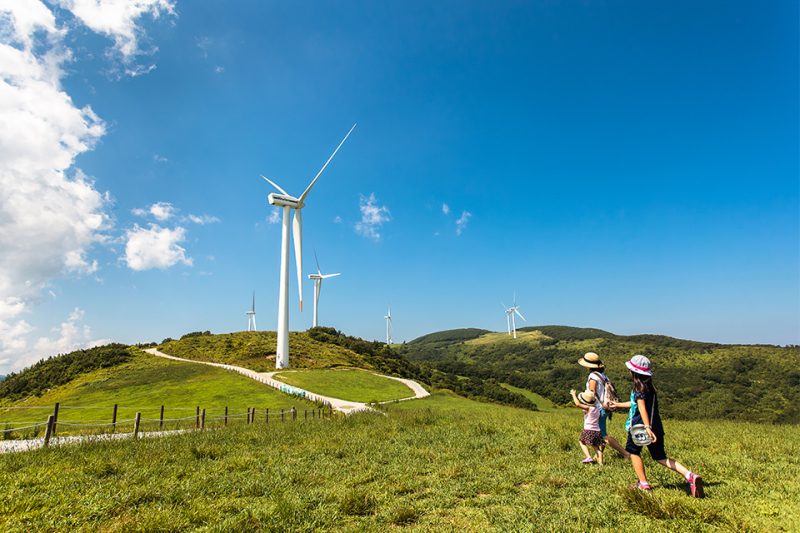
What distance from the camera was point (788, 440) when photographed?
13.0 meters

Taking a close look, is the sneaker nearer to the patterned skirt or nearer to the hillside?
the patterned skirt

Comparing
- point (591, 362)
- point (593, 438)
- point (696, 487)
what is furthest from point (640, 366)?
point (593, 438)

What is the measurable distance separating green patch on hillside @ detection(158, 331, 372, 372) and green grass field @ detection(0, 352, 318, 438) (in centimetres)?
1266

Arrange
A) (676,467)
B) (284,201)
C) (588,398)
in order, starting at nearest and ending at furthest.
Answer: (676,467) → (588,398) → (284,201)

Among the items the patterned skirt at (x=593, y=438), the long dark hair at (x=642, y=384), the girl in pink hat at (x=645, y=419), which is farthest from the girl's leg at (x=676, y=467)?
the patterned skirt at (x=593, y=438)

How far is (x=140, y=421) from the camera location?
20.1 m

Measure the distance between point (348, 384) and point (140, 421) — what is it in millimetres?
32511

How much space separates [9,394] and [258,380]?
38239 mm

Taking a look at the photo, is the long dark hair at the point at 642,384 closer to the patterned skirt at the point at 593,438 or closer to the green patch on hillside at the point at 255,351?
the patterned skirt at the point at 593,438

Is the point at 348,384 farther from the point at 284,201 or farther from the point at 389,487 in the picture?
the point at 389,487

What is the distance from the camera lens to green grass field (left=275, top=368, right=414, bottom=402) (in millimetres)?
45341

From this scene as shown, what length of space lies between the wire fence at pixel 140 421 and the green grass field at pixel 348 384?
9994mm

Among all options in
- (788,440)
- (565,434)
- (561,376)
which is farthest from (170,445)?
(561,376)

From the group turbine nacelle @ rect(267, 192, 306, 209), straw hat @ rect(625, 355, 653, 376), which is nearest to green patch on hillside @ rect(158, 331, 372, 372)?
turbine nacelle @ rect(267, 192, 306, 209)
